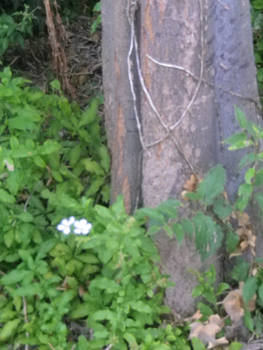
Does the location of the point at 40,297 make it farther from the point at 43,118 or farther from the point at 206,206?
the point at 43,118

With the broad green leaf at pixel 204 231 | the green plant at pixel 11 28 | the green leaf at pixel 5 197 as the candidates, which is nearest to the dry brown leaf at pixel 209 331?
the broad green leaf at pixel 204 231

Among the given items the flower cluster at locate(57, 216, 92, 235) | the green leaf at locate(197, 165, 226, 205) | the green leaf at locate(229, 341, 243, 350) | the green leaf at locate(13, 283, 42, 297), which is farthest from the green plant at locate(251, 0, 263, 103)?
the green leaf at locate(13, 283, 42, 297)

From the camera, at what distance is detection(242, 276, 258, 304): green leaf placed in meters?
2.48

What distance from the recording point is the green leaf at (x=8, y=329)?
2.50 m

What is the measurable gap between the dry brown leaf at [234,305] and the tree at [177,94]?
0.66 feet

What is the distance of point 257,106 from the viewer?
2.71 m

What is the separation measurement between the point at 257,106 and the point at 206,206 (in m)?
0.60

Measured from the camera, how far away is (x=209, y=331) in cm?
253

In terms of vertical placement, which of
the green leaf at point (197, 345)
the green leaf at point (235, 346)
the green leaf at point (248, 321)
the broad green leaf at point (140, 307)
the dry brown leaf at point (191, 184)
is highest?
the dry brown leaf at point (191, 184)

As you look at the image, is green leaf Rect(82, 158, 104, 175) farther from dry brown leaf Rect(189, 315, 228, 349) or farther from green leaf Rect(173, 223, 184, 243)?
dry brown leaf Rect(189, 315, 228, 349)

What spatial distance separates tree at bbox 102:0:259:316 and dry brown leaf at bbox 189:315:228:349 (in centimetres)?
20

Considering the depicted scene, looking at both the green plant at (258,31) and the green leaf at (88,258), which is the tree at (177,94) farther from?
the green plant at (258,31)

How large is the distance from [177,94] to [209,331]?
1121 millimetres

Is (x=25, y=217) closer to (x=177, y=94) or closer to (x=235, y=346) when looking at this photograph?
(x=177, y=94)
